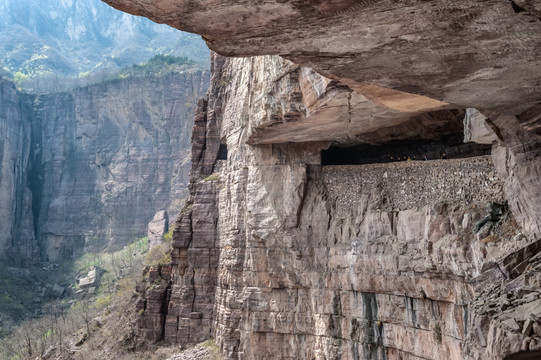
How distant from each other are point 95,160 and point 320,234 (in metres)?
54.9

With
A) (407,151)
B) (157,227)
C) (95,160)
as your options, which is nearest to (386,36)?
(407,151)

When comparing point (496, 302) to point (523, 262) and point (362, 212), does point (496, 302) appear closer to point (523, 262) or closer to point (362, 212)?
point (523, 262)

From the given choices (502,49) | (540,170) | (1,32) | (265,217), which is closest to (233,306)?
(265,217)

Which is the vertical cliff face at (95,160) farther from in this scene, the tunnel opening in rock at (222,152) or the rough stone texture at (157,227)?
the tunnel opening in rock at (222,152)

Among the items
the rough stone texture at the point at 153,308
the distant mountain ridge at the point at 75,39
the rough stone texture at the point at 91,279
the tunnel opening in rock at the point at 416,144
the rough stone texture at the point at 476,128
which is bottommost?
the rough stone texture at the point at 91,279

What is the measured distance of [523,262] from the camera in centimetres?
835

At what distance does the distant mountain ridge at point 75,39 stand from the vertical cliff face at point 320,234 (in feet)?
256

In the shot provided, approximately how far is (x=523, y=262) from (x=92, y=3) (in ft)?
474

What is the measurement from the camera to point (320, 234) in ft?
70.3

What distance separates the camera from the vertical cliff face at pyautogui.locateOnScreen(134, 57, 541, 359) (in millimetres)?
14984

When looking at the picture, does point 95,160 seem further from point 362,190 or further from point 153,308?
point 362,190

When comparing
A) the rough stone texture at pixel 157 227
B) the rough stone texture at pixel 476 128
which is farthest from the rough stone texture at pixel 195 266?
the rough stone texture at pixel 157 227

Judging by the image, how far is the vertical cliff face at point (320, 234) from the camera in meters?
15.0

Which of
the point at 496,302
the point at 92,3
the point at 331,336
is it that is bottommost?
the point at 331,336
